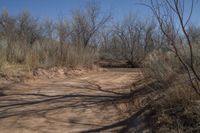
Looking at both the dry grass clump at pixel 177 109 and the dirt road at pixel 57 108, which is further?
the dirt road at pixel 57 108

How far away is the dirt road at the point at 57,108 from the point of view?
4371 mm

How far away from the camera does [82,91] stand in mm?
7398

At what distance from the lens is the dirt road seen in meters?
4.37

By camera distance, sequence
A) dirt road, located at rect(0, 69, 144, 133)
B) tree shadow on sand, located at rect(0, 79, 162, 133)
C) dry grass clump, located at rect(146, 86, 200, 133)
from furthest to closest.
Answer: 1. tree shadow on sand, located at rect(0, 79, 162, 133)
2. dirt road, located at rect(0, 69, 144, 133)
3. dry grass clump, located at rect(146, 86, 200, 133)

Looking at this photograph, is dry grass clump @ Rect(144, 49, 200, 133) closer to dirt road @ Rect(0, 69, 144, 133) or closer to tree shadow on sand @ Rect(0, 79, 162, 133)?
tree shadow on sand @ Rect(0, 79, 162, 133)

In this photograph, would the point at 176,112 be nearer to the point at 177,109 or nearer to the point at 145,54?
the point at 177,109

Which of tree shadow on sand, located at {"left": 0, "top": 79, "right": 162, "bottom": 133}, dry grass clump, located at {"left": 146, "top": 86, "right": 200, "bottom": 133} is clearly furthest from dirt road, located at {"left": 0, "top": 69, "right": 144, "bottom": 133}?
dry grass clump, located at {"left": 146, "top": 86, "right": 200, "bottom": 133}

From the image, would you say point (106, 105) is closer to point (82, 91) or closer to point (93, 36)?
point (82, 91)

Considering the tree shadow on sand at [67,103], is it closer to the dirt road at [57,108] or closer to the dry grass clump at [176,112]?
the dirt road at [57,108]

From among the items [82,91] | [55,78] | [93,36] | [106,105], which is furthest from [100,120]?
[93,36]

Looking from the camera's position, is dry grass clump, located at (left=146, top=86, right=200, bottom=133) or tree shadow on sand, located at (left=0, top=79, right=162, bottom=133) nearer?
dry grass clump, located at (left=146, top=86, right=200, bottom=133)

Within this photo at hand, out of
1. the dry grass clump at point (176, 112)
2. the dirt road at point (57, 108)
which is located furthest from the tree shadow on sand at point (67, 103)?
the dry grass clump at point (176, 112)

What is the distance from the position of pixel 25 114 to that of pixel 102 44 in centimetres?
2103

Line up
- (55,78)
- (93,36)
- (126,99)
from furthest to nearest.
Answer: (93,36) → (55,78) → (126,99)
